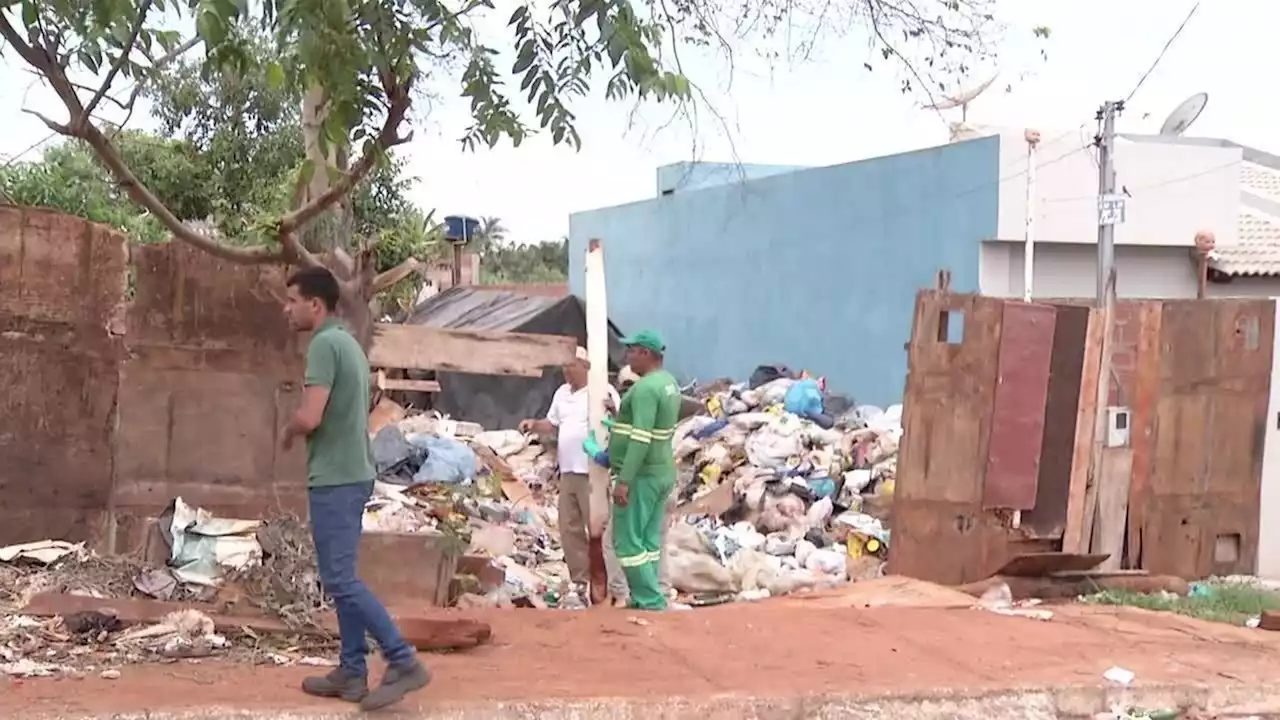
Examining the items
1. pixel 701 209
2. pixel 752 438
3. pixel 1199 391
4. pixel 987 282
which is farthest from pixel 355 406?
pixel 701 209

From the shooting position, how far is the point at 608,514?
26.1 ft

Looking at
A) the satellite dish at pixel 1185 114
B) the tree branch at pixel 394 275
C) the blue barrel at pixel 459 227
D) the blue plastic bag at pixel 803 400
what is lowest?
the blue plastic bag at pixel 803 400

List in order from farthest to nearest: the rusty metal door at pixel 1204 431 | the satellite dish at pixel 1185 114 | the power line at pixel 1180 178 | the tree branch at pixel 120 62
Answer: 1. the power line at pixel 1180 178
2. the satellite dish at pixel 1185 114
3. the rusty metal door at pixel 1204 431
4. the tree branch at pixel 120 62

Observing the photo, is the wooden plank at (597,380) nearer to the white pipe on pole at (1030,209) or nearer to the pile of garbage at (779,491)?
the pile of garbage at (779,491)

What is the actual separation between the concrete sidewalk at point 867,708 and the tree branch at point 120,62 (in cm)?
238

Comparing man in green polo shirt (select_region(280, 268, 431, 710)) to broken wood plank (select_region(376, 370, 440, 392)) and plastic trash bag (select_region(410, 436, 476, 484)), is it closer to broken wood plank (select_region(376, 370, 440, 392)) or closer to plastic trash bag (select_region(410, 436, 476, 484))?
plastic trash bag (select_region(410, 436, 476, 484))

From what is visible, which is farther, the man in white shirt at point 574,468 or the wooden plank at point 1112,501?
the wooden plank at point 1112,501

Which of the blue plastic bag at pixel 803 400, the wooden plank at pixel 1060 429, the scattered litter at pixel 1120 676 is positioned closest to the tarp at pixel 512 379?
the blue plastic bag at pixel 803 400

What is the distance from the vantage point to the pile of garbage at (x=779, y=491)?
961 centimetres

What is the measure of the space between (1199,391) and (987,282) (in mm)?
7046

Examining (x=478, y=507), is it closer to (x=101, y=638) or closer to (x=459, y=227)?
(x=101, y=638)

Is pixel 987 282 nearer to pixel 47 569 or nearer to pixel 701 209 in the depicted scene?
pixel 701 209

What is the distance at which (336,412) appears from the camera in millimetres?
5258

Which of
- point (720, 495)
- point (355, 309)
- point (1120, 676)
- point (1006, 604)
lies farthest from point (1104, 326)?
point (355, 309)
